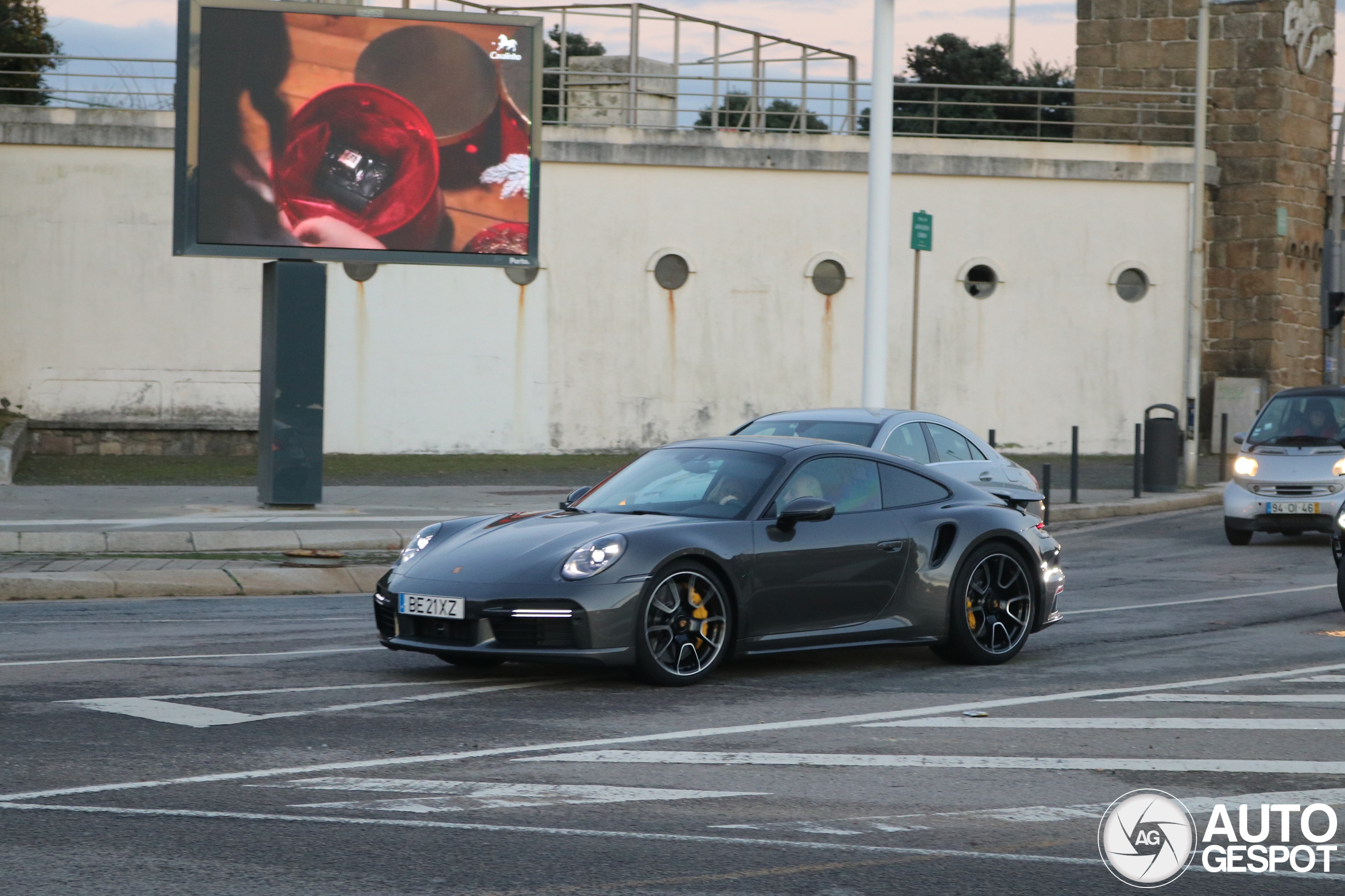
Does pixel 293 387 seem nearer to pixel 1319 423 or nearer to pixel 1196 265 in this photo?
pixel 1319 423

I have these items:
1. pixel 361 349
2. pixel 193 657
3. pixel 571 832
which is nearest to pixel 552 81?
pixel 361 349

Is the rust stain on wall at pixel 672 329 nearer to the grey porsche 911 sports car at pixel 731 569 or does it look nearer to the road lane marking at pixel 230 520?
the road lane marking at pixel 230 520

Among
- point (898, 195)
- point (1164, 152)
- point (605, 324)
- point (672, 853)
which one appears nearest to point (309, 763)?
point (672, 853)

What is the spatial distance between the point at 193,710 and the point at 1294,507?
13.0 meters

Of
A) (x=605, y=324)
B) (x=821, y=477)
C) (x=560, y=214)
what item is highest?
(x=560, y=214)

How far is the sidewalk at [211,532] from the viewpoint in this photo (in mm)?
13062

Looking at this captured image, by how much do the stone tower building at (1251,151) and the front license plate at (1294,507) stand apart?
15.0 m

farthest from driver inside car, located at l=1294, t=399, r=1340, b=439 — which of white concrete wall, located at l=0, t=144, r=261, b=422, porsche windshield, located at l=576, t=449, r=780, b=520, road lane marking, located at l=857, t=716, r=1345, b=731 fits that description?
white concrete wall, located at l=0, t=144, r=261, b=422

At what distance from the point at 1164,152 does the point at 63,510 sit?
865 inches

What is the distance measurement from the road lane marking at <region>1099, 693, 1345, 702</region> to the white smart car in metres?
9.36

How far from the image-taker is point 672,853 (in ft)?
17.2

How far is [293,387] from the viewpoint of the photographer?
60.6 ft

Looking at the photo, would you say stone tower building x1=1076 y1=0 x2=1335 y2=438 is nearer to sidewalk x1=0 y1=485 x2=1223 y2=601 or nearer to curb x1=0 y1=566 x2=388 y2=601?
sidewalk x1=0 y1=485 x2=1223 y2=601

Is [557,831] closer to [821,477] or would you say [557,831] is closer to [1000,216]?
[821,477]
